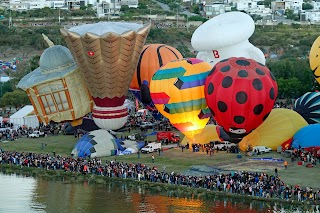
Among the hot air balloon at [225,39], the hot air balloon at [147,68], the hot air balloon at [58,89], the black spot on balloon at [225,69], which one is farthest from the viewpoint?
the hot air balloon at [225,39]

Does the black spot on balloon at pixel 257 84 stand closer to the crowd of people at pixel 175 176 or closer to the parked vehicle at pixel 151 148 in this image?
the crowd of people at pixel 175 176

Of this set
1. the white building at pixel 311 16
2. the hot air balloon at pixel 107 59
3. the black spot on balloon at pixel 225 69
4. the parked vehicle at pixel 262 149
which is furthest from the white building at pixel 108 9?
the parked vehicle at pixel 262 149

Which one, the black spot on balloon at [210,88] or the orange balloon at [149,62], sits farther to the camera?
the orange balloon at [149,62]

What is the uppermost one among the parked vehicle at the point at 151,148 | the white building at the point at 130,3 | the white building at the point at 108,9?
the white building at the point at 130,3

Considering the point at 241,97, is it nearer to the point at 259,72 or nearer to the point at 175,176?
the point at 259,72

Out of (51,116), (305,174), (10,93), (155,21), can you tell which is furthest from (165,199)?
(155,21)

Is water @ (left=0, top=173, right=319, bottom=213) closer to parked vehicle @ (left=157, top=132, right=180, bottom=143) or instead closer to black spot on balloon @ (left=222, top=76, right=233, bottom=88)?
black spot on balloon @ (left=222, top=76, right=233, bottom=88)

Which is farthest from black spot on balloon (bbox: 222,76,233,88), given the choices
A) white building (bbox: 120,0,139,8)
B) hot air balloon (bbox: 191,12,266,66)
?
white building (bbox: 120,0,139,8)
